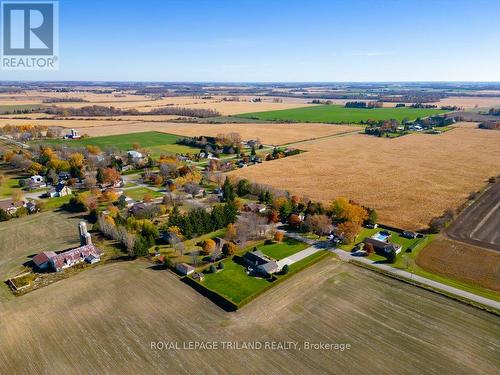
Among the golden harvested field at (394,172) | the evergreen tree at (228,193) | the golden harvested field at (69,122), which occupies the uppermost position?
the golden harvested field at (69,122)

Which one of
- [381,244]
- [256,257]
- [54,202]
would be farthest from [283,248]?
[54,202]

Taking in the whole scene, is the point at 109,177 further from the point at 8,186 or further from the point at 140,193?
the point at 8,186

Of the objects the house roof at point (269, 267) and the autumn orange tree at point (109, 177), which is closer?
the house roof at point (269, 267)

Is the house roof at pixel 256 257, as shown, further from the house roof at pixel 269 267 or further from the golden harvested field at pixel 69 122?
the golden harvested field at pixel 69 122

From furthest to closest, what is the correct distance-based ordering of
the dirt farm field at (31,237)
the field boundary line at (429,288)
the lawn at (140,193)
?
the lawn at (140,193)
the dirt farm field at (31,237)
the field boundary line at (429,288)

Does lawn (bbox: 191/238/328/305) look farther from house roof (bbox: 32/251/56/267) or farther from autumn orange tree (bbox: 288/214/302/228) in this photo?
house roof (bbox: 32/251/56/267)

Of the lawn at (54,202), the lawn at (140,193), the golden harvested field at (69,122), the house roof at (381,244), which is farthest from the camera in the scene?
the golden harvested field at (69,122)

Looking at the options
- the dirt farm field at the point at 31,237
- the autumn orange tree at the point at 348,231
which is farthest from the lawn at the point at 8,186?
the autumn orange tree at the point at 348,231
